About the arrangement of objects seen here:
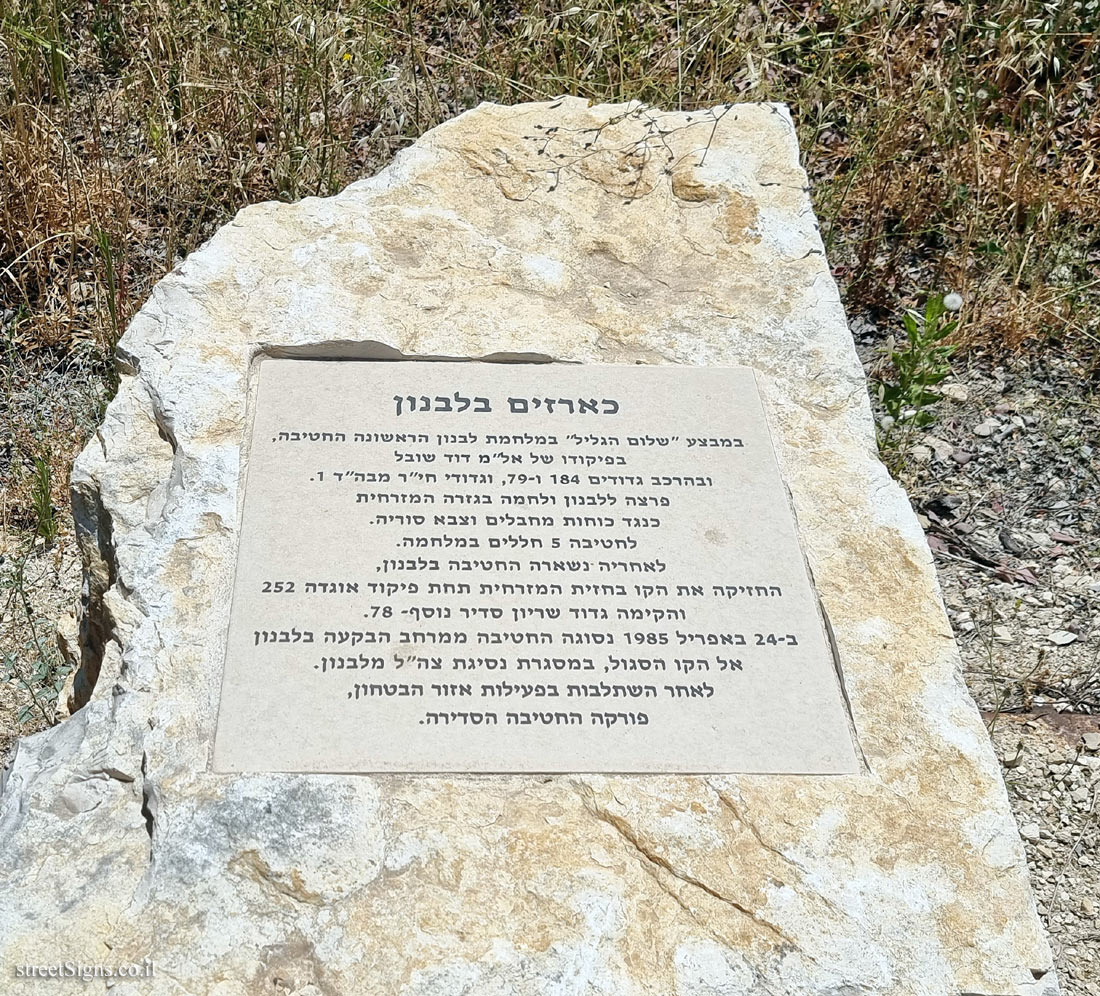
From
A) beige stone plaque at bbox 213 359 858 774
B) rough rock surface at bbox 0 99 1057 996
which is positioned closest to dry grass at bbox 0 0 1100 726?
rough rock surface at bbox 0 99 1057 996

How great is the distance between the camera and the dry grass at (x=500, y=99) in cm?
367

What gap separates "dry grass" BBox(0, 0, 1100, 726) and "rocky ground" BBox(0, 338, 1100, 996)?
27 centimetres

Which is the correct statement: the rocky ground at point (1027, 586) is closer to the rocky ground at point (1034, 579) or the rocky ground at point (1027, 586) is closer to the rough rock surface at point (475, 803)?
the rocky ground at point (1034, 579)

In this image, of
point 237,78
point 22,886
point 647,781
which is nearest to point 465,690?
point 647,781

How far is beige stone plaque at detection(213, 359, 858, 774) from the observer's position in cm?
180

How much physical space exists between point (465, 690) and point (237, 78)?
2.99 m

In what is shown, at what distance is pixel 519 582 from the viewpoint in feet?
6.47

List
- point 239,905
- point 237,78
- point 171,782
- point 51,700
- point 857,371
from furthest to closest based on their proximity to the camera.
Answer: point 237,78 → point 51,700 → point 857,371 → point 171,782 → point 239,905

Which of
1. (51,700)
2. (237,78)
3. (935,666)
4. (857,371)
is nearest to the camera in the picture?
(935,666)

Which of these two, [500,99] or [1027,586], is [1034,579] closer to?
[1027,586]

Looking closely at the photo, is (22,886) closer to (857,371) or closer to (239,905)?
(239,905)

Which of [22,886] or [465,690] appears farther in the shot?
[465,690]

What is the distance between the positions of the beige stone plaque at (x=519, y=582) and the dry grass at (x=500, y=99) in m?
1.69

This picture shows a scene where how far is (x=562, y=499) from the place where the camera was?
2094 millimetres
